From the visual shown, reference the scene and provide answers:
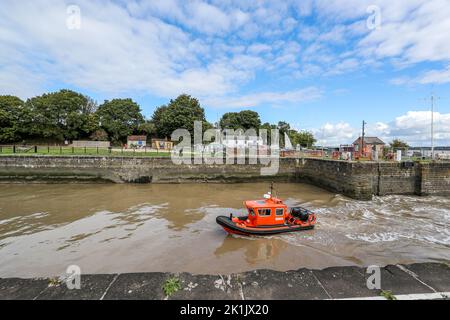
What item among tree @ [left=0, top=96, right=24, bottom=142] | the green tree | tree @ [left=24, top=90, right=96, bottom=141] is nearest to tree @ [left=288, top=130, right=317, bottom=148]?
the green tree

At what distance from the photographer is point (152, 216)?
1168 centimetres

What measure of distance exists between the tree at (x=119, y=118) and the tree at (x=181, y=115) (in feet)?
27.2

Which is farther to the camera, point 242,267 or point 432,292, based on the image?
point 242,267

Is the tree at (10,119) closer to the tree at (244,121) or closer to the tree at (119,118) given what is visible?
the tree at (119,118)

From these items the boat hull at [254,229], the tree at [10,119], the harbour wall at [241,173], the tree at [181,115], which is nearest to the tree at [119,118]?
the tree at [181,115]

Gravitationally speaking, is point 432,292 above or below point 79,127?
below

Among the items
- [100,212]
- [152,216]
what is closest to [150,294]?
[152,216]

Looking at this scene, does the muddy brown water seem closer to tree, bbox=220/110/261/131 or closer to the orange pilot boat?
the orange pilot boat

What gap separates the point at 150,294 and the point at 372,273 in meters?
3.77

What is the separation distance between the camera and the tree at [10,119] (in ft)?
137

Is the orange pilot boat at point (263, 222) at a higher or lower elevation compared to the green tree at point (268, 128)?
lower

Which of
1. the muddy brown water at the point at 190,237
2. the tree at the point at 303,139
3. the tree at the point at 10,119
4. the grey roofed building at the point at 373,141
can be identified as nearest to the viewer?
the muddy brown water at the point at 190,237
